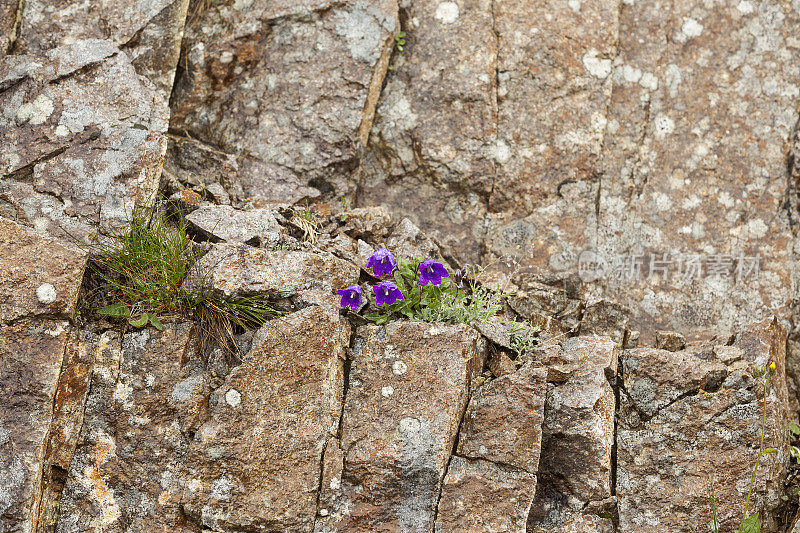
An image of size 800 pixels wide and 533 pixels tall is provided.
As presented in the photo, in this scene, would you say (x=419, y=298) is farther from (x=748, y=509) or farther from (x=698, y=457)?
(x=748, y=509)

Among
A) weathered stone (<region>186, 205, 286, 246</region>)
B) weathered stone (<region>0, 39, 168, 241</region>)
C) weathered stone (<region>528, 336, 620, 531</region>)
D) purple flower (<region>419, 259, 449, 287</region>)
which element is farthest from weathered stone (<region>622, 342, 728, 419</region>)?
weathered stone (<region>0, 39, 168, 241</region>)

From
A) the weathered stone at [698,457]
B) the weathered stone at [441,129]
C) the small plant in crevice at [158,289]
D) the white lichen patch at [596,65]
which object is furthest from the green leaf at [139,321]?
the white lichen patch at [596,65]

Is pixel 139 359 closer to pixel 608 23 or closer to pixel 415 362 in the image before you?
pixel 415 362

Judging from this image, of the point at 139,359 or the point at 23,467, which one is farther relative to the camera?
the point at 139,359

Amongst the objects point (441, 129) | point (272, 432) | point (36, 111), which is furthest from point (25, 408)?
point (441, 129)

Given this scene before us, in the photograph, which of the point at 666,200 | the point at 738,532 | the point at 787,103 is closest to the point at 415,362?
the point at 738,532

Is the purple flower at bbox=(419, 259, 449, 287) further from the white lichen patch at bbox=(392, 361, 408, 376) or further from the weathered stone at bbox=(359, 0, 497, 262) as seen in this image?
the weathered stone at bbox=(359, 0, 497, 262)

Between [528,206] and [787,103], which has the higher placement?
[787,103]
